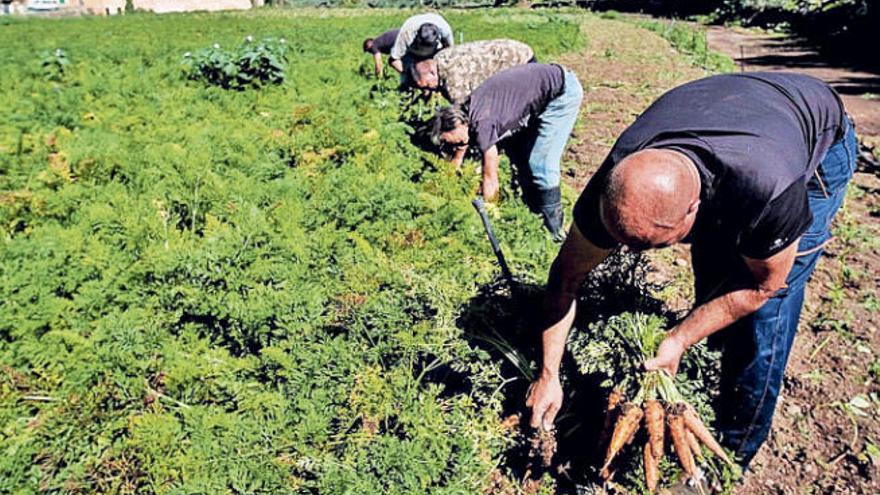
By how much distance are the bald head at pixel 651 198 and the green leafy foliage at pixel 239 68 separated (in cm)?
697

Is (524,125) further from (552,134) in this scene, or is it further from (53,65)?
(53,65)

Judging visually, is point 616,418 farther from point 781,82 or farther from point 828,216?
point 781,82

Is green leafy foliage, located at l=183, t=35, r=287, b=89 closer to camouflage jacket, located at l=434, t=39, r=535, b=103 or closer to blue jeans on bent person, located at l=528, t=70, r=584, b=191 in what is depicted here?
camouflage jacket, located at l=434, t=39, r=535, b=103

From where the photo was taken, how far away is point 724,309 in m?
2.29

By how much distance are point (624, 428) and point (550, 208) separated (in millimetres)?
2584

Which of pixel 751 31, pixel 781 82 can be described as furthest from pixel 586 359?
pixel 751 31

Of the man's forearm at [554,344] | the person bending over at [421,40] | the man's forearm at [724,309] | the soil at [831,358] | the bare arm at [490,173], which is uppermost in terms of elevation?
the person bending over at [421,40]

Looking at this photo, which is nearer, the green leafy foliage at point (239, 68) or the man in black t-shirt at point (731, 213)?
the man in black t-shirt at point (731, 213)

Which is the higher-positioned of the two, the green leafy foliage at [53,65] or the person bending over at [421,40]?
the person bending over at [421,40]

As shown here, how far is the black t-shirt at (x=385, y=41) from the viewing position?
8297 mm

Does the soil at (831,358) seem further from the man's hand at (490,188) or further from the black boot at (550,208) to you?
the man's hand at (490,188)

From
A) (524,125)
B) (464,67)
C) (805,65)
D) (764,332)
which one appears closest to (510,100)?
(524,125)

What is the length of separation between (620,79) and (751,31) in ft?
50.8

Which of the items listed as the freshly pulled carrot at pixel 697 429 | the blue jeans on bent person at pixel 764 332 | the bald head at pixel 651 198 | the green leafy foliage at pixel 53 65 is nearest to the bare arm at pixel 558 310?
the bald head at pixel 651 198
